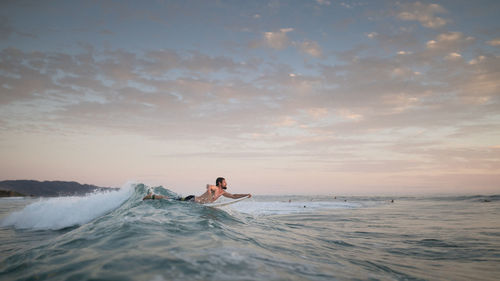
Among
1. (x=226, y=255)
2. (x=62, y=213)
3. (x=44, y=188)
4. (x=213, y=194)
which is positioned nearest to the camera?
(x=226, y=255)

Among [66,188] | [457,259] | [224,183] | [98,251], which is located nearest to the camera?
[98,251]

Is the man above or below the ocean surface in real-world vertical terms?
above

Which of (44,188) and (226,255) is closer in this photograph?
(226,255)

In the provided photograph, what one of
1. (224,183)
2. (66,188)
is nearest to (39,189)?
(66,188)

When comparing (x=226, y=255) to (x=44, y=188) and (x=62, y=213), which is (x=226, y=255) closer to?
(x=62, y=213)

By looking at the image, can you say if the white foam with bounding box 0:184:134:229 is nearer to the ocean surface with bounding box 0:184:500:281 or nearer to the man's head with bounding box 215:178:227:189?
the ocean surface with bounding box 0:184:500:281

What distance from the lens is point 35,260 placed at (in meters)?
5.29

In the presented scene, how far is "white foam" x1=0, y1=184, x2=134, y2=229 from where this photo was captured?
12859 mm

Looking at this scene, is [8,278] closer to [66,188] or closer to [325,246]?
[325,246]

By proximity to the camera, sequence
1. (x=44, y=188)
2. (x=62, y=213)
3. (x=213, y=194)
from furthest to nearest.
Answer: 1. (x=44, y=188)
2. (x=62, y=213)
3. (x=213, y=194)

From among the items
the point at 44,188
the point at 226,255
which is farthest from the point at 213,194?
the point at 44,188

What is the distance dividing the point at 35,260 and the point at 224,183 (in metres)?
8.38

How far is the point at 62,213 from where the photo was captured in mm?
13680

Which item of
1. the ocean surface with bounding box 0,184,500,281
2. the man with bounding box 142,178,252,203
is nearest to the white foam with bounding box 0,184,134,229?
the ocean surface with bounding box 0,184,500,281
